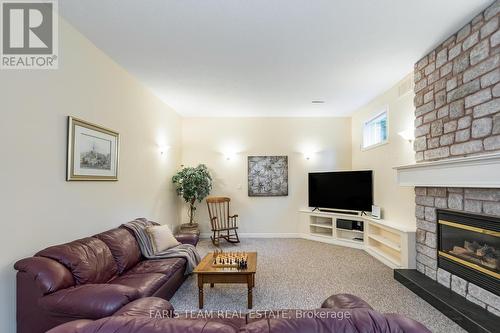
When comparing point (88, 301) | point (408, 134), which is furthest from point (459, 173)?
point (88, 301)

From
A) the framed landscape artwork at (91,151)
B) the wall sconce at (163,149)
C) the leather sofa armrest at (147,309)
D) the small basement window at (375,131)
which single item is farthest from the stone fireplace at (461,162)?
the wall sconce at (163,149)

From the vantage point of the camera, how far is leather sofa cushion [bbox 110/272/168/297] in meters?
2.46

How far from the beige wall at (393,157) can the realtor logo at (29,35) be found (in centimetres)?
436

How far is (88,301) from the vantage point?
1.80 m

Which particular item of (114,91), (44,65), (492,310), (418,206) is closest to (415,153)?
(418,206)

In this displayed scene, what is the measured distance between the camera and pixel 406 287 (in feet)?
10.8

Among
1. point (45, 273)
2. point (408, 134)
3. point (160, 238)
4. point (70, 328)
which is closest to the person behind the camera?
point (70, 328)

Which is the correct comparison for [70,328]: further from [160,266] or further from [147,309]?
[160,266]

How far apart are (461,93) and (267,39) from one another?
211 cm

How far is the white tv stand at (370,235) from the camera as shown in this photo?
12.1 ft

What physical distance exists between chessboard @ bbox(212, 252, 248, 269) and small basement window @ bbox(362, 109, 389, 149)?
3.24 meters

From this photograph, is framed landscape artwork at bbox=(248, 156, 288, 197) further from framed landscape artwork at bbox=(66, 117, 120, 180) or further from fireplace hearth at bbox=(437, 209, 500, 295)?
fireplace hearth at bbox=(437, 209, 500, 295)

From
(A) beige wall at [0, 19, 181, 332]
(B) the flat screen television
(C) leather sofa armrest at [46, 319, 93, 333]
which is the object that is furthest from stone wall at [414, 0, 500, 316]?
(A) beige wall at [0, 19, 181, 332]

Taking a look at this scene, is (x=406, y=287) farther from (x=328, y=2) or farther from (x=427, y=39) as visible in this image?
(x=328, y=2)
